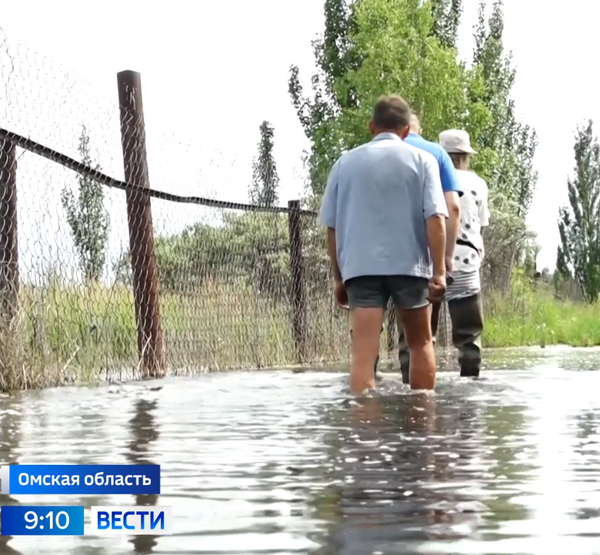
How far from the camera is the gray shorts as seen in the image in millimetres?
8023

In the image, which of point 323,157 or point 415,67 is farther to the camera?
point 323,157

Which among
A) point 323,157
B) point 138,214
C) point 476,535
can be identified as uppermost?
point 323,157

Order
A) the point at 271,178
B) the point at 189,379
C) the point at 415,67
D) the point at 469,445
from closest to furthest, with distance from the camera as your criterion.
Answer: the point at 469,445, the point at 189,379, the point at 271,178, the point at 415,67

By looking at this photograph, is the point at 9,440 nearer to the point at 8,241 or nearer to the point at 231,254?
the point at 8,241

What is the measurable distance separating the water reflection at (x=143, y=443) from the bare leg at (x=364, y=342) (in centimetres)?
109

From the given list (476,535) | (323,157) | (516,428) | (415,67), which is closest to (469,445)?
(516,428)

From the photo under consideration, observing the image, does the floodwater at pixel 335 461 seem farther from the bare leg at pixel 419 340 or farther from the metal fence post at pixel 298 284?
the metal fence post at pixel 298 284

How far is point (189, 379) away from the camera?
1003cm

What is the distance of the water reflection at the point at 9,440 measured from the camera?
3154 mm

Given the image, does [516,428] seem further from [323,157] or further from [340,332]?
[323,157]

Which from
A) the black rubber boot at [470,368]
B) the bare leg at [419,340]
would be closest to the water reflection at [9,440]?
the bare leg at [419,340]

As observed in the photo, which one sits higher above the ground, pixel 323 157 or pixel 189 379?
pixel 323 157

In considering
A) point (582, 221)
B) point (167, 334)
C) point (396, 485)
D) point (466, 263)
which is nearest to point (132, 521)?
point (396, 485)

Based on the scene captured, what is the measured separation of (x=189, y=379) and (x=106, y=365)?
2.74ft
